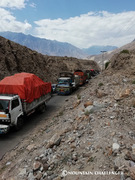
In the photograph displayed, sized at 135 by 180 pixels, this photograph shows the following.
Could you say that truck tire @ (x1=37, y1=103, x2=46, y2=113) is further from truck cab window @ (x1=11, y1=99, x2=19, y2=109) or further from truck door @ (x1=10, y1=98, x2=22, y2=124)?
truck cab window @ (x1=11, y1=99, x2=19, y2=109)

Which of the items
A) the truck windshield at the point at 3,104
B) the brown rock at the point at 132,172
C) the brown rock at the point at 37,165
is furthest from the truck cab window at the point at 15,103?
the brown rock at the point at 132,172

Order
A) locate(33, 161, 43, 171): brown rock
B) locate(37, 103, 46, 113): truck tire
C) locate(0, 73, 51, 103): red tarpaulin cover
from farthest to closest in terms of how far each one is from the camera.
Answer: locate(37, 103, 46, 113): truck tire
locate(0, 73, 51, 103): red tarpaulin cover
locate(33, 161, 43, 171): brown rock

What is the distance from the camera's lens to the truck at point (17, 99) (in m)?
8.84

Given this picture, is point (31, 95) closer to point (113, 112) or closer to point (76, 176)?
point (113, 112)

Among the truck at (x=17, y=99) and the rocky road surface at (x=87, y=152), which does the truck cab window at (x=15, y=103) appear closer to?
the truck at (x=17, y=99)

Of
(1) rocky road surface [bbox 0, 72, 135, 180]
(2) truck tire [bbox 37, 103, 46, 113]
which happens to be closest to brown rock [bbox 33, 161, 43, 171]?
(1) rocky road surface [bbox 0, 72, 135, 180]

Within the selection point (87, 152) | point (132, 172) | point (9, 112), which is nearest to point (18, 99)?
point (9, 112)

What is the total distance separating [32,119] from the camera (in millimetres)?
12367

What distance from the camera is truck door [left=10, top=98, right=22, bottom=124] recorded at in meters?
9.10

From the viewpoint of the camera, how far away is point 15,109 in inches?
368

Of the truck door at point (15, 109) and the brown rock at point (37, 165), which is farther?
the truck door at point (15, 109)

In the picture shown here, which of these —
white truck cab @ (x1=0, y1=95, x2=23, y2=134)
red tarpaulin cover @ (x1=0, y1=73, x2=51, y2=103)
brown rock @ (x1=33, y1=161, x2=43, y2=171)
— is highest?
red tarpaulin cover @ (x1=0, y1=73, x2=51, y2=103)

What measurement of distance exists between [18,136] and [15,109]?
5.71ft

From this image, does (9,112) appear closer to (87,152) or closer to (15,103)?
(15,103)
